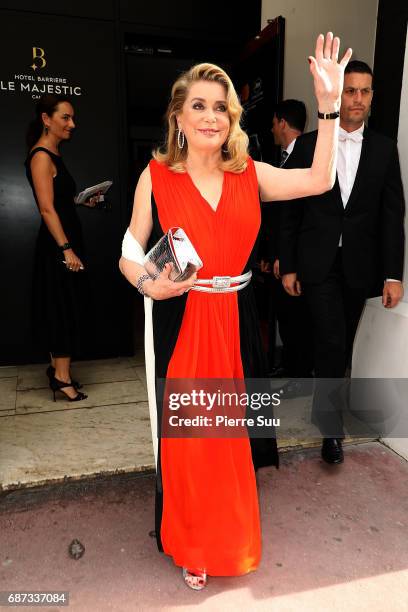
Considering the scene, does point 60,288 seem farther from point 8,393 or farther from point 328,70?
point 328,70

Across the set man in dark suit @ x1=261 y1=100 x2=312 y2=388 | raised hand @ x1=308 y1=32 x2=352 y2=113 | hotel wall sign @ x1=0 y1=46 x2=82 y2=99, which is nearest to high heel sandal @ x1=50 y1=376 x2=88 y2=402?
man in dark suit @ x1=261 y1=100 x2=312 y2=388

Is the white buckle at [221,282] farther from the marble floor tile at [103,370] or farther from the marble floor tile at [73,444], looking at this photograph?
the marble floor tile at [103,370]

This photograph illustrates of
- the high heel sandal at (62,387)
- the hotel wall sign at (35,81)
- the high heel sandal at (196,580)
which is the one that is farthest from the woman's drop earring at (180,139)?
the hotel wall sign at (35,81)

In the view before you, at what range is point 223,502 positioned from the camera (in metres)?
1.79

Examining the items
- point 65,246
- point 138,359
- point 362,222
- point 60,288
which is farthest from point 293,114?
point 138,359

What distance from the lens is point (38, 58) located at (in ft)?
12.6

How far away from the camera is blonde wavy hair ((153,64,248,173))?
1749 mm

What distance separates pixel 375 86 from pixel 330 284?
4.65ft

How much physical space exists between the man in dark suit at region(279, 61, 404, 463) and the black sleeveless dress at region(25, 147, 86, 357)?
1.50 metres

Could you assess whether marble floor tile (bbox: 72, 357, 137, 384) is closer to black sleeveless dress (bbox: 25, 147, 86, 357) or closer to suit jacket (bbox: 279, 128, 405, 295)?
black sleeveless dress (bbox: 25, 147, 86, 357)

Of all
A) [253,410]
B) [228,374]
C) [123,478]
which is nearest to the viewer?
[228,374]

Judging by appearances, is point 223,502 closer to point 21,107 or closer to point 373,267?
point 373,267

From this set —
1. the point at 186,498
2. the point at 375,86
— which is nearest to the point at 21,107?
the point at 375,86

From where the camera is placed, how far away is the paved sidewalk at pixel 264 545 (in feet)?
5.79
